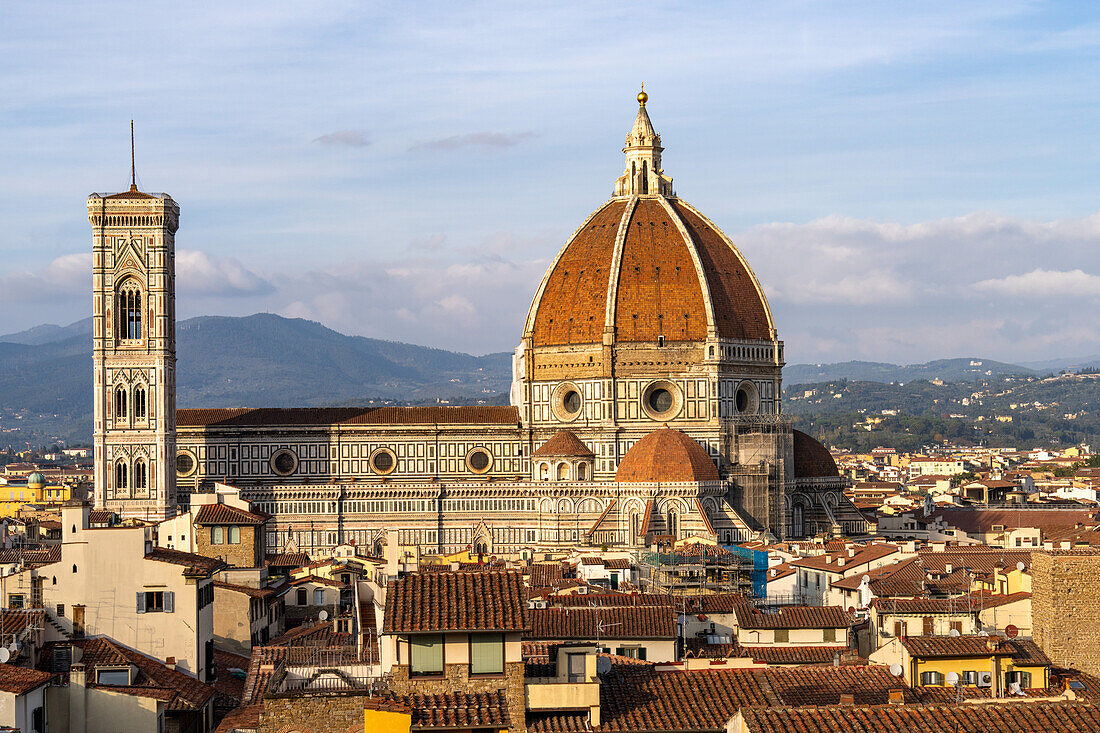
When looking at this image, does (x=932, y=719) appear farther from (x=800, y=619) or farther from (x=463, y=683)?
(x=800, y=619)

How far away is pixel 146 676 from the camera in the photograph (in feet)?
94.3

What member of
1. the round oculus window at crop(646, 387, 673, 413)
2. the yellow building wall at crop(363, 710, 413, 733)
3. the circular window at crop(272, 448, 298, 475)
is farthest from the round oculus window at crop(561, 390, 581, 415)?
the yellow building wall at crop(363, 710, 413, 733)

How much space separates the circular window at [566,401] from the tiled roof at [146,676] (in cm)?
6923

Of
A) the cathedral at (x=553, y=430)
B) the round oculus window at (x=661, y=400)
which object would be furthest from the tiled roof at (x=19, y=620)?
the round oculus window at (x=661, y=400)

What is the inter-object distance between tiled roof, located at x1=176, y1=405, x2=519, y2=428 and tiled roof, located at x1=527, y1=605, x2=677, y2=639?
220 ft

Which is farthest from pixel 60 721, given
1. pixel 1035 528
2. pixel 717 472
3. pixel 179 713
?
pixel 717 472

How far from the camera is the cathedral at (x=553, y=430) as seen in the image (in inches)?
3607

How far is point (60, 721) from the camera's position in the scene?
25469 mm

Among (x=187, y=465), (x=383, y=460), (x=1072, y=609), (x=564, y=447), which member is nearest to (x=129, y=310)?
(x=187, y=465)

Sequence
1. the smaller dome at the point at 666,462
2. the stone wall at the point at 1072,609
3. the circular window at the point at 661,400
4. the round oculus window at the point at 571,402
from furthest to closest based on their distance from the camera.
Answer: the round oculus window at the point at 571,402, the circular window at the point at 661,400, the smaller dome at the point at 666,462, the stone wall at the point at 1072,609

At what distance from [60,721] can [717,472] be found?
6855 cm

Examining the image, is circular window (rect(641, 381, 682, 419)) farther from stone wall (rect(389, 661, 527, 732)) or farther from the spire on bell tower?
stone wall (rect(389, 661, 527, 732))

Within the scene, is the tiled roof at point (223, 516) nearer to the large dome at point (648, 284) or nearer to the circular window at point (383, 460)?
the circular window at point (383, 460)

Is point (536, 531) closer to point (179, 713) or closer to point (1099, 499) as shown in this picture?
point (1099, 499)
